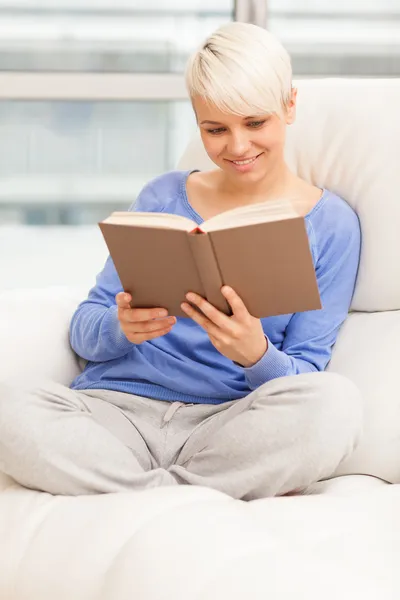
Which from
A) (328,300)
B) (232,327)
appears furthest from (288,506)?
(328,300)

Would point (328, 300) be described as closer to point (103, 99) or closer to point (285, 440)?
point (285, 440)

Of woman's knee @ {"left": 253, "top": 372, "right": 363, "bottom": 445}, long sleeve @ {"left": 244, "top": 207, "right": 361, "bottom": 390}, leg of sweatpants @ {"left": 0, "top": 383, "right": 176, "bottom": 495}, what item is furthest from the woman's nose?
leg of sweatpants @ {"left": 0, "top": 383, "right": 176, "bottom": 495}

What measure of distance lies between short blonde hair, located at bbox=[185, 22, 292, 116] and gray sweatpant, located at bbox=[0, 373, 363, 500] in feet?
1.49

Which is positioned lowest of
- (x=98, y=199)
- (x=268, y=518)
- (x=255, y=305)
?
(x=98, y=199)

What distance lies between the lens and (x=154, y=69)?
335cm

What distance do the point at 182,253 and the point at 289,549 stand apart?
445 mm

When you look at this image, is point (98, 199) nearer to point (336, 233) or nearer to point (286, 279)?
point (336, 233)

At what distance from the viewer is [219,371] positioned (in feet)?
5.33

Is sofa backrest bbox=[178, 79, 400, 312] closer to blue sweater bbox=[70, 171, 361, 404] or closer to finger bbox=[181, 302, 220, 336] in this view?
blue sweater bbox=[70, 171, 361, 404]

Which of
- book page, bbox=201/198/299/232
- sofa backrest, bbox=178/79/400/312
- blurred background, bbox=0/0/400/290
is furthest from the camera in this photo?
blurred background, bbox=0/0/400/290

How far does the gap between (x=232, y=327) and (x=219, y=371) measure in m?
0.27

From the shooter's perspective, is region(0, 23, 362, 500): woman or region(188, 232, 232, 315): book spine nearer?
region(188, 232, 232, 315): book spine

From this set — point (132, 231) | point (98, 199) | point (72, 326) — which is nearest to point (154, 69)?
point (98, 199)

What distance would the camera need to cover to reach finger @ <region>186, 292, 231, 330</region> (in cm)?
136
